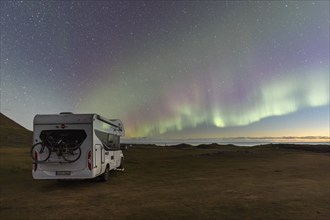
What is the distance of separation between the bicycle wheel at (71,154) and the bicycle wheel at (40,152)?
0.71 metres

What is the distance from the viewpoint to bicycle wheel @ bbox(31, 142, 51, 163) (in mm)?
12414

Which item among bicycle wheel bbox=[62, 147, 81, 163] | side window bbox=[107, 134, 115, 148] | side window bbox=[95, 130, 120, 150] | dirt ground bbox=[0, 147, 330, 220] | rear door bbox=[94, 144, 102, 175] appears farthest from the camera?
side window bbox=[107, 134, 115, 148]

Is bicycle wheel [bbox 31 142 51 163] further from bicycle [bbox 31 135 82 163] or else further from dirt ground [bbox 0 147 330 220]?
dirt ground [bbox 0 147 330 220]

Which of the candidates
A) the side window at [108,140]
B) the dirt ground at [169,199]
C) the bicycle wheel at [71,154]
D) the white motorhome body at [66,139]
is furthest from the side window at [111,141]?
the bicycle wheel at [71,154]

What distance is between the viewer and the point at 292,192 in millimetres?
11445

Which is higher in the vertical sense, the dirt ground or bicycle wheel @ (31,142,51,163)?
bicycle wheel @ (31,142,51,163)

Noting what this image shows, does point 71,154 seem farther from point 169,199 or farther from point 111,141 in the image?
point 169,199

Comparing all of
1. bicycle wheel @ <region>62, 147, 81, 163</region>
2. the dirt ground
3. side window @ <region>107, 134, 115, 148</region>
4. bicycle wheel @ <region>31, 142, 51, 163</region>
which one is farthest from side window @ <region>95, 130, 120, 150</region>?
bicycle wheel @ <region>31, 142, 51, 163</region>

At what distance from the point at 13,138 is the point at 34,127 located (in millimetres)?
58996

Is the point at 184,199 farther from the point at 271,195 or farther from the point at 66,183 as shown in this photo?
the point at 66,183

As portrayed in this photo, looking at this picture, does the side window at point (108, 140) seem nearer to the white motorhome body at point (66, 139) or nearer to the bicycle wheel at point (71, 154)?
the white motorhome body at point (66, 139)

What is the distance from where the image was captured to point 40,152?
12.4 meters

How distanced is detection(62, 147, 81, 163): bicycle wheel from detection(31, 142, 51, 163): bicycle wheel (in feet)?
2.33

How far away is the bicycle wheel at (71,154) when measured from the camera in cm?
1234
